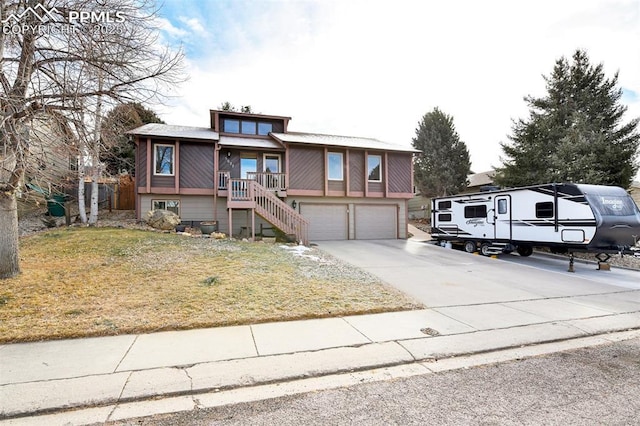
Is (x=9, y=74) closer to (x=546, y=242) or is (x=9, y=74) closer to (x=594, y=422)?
(x=594, y=422)

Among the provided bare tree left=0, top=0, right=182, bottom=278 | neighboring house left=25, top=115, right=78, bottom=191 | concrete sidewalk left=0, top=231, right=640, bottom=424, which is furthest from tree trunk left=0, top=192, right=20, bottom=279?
concrete sidewalk left=0, top=231, right=640, bottom=424

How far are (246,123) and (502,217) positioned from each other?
518 inches

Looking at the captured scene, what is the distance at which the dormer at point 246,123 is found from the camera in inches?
648

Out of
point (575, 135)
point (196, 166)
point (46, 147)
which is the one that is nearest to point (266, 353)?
point (46, 147)

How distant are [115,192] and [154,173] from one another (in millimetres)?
5308

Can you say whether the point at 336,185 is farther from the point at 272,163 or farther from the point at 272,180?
the point at 272,163

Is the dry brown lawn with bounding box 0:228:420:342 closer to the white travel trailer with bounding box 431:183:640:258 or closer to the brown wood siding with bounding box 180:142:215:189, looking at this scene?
the brown wood siding with bounding box 180:142:215:189

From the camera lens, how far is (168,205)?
1430 cm

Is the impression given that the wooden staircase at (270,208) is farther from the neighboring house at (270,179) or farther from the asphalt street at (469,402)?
the asphalt street at (469,402)

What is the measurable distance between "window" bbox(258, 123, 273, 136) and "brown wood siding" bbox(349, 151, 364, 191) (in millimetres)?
4764

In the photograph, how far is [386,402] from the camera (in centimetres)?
282

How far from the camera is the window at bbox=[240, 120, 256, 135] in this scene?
1700 centimetres

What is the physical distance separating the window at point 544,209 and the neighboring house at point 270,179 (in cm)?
716

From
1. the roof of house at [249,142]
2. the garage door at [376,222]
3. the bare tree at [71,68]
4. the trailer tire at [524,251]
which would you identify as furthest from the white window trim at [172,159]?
the trailer tire at [524,251]
